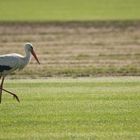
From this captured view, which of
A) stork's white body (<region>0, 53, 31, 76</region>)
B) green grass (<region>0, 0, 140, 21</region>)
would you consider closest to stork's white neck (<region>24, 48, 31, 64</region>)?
stork's white body (<region>0, 53, 31, 76</region>)

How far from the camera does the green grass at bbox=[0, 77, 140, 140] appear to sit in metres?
13.8

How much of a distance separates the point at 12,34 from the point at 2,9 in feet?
48.7

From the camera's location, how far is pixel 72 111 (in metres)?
16.4

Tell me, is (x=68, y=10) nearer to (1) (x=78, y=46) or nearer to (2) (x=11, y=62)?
(1) (x=78, y=46)

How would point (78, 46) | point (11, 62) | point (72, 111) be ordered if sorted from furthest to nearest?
point (78, 46) → point (11, 62) → point (72, 111)

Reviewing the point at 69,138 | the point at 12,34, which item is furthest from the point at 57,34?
the point at 69,138

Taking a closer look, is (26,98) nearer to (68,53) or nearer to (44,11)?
(68,53)

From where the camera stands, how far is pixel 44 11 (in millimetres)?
55719

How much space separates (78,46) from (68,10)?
66.7 feet

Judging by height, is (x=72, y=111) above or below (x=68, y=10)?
above

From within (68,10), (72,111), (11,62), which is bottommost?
(68,10)

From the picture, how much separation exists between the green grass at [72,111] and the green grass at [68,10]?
1102 inches


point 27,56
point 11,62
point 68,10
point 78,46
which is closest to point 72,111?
point 11,62

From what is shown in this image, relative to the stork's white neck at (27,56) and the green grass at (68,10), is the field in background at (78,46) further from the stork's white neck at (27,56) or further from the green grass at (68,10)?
the stork's white neck at (27,56)
